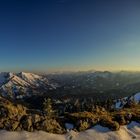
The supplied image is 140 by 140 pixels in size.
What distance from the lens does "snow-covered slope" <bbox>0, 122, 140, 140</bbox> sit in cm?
7100

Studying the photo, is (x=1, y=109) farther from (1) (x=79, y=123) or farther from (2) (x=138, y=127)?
(2) (x=138, y=127)

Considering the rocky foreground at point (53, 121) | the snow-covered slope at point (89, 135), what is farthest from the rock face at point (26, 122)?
the snow-covered slope at point (89, 135)

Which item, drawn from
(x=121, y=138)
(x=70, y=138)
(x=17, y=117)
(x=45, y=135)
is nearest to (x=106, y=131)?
(x=121, y=138)

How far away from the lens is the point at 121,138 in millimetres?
75938

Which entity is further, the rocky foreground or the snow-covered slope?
the rocky foreground

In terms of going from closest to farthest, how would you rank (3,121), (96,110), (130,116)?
(3,121) < (130,116) < (96,110)

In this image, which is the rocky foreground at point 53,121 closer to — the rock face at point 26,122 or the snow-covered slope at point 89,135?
the rock face at point 26,122

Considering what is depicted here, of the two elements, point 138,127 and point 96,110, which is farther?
point 96,110

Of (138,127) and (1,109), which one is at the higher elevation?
(1,109)

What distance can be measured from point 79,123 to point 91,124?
4.35m

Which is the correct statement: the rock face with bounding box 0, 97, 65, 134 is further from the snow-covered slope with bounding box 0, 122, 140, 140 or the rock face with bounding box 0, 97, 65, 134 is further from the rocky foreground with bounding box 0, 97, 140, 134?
the snow-covered slope with bounding box 0, 122, 140, 140

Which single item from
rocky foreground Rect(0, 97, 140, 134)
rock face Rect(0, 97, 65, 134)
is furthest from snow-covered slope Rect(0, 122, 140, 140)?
rock face Rect(0, 97, 65, 134)

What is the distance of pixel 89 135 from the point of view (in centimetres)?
7600

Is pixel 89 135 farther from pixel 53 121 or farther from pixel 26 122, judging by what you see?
pixel 26 122
